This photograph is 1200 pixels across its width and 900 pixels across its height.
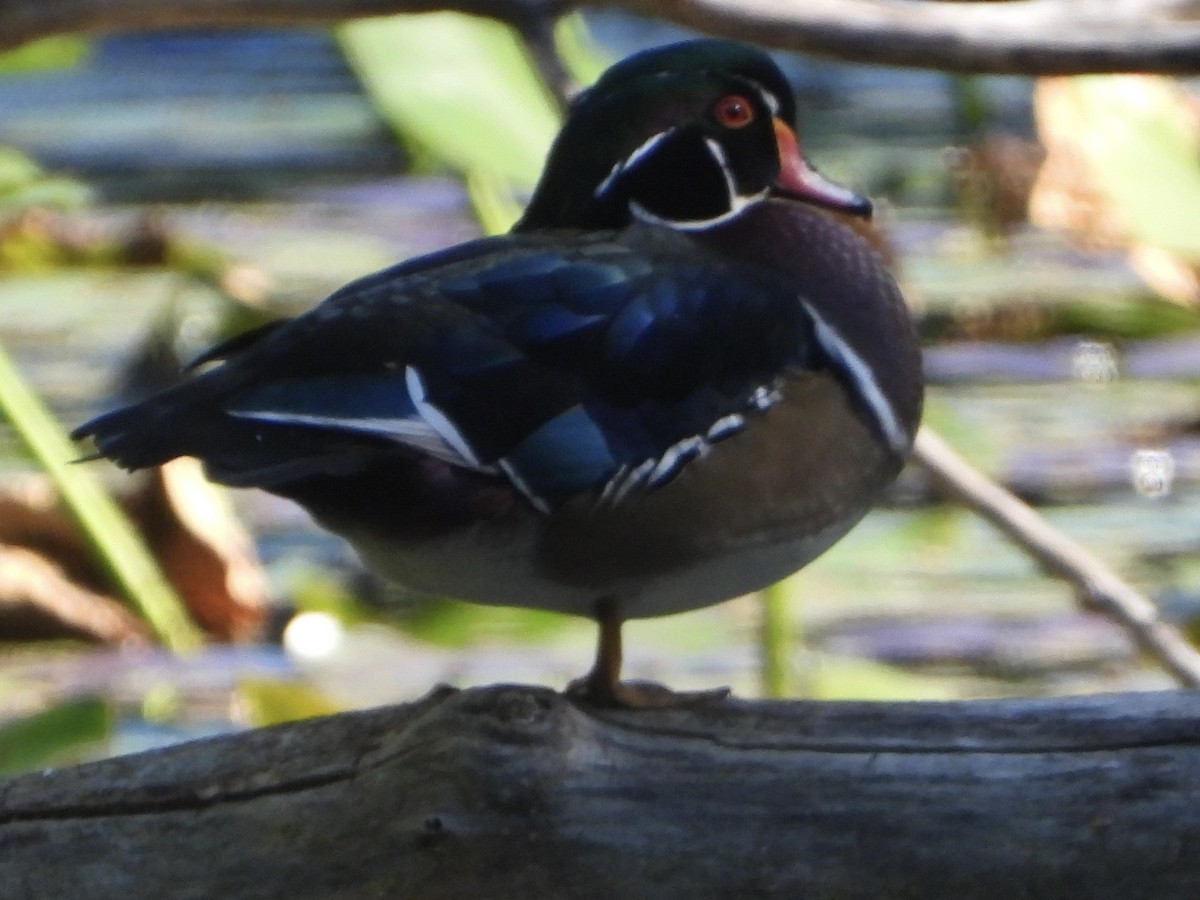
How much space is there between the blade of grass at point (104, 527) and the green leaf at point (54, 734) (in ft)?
0.78

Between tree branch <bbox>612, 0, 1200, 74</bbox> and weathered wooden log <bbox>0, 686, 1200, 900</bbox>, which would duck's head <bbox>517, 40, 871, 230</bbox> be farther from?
weathered wooden log <bbox>0, 686, 1200, 900</bbox>

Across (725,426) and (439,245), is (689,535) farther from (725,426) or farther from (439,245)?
(439,245)

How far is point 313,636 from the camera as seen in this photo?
2.14m

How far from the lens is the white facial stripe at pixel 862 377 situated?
1299mm

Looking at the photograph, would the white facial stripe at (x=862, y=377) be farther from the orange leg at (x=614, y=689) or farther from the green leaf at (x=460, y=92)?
the green leaf at (x=460, y=92)

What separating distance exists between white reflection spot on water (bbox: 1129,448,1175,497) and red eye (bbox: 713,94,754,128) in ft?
4.17

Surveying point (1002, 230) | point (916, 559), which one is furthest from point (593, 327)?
point (1002, 230)

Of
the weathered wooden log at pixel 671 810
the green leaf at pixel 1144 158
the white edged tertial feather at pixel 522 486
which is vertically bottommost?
the green leaf at pixel 1144 158

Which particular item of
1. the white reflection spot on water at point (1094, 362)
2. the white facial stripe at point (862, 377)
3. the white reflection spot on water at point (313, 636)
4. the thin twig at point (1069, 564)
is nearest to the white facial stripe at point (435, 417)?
the white facial stripe at point (862, 377)

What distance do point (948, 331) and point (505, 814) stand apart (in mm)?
1909

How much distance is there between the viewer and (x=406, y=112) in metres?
2.09

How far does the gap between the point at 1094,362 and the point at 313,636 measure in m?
1.13

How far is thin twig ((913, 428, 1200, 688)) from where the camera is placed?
1.72 meters

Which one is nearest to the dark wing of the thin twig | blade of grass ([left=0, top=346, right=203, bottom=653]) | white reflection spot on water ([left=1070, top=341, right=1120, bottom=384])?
the thin twig
